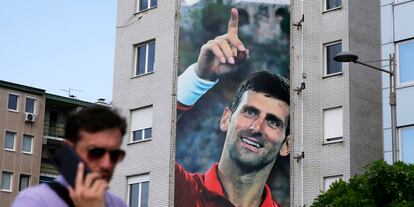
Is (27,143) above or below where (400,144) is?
above

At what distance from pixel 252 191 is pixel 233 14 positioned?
23.3ft

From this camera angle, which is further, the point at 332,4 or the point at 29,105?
the point at 29,105

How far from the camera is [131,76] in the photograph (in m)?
41.8

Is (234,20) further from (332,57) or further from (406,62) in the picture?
(406,62)

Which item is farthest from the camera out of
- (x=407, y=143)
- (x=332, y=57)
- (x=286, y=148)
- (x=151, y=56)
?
(x=151, y=56)


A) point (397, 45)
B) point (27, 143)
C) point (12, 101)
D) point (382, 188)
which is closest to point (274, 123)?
point (397, 45)

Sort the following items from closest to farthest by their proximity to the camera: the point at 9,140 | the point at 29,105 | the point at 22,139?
the point at 9,140 < the point at 22,139 < the point at 29,105

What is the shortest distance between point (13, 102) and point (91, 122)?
65750 millimetres

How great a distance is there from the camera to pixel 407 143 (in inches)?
1271

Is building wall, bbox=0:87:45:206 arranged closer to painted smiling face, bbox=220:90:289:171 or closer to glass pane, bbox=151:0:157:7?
glass pane, bbox=151:0:157:7

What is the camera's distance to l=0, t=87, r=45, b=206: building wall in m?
66.3

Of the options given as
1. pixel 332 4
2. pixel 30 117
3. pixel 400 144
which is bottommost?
pixel 400 144

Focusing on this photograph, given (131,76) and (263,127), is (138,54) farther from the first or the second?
(263,127)

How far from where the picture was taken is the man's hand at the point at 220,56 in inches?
1577
